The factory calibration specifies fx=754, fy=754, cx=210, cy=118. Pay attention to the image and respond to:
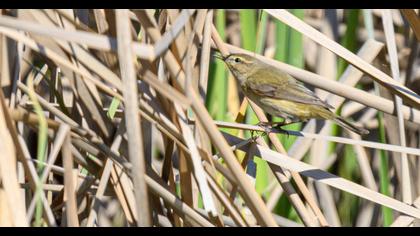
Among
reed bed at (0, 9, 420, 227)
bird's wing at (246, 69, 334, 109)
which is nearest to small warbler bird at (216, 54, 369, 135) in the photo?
bird's wing at (246, 69, 334, 109)

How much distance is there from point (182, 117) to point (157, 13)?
21.8 inches

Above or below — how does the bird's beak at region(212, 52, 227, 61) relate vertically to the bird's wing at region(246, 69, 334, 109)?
above

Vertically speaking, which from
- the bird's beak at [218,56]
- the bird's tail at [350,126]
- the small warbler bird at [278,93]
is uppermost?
the bird's beak at [218,56]

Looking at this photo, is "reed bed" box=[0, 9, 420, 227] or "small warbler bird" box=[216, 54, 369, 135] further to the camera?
"small warbler bird" box=[216, 54, 369, 135]

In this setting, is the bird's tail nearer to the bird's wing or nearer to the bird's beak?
the bird's wing

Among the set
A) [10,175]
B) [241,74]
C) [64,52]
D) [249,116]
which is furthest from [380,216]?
[10,175]

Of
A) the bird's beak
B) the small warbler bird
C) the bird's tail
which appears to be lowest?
the bird's tail

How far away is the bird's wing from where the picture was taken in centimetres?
346

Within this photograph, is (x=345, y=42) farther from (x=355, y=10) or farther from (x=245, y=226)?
(x=245, y=226)

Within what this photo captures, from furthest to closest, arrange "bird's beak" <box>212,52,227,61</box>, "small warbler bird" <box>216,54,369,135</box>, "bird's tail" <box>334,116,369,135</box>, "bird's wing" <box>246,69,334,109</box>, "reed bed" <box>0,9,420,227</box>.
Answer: "bird's wing" <box>246,69,334,109</box>, "small warbler bird" <box>216,54,369,135</box>, "bird's tail" <box>334,116,369,135</box>, "bird's beak" <box>212,52,227,61</box>, "reed bed" <box>0,9,420,227</box>

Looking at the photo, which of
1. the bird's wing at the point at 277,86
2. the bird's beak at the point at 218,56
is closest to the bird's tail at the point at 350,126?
the bird's wing at the point at 277,86

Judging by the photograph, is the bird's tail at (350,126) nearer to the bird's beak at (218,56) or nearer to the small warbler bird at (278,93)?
the small warbler bird at (278,93)

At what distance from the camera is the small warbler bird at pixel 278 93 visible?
11.0 ft

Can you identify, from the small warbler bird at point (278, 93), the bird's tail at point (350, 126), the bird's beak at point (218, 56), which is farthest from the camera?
the small warbler bird at point (278, 93)
